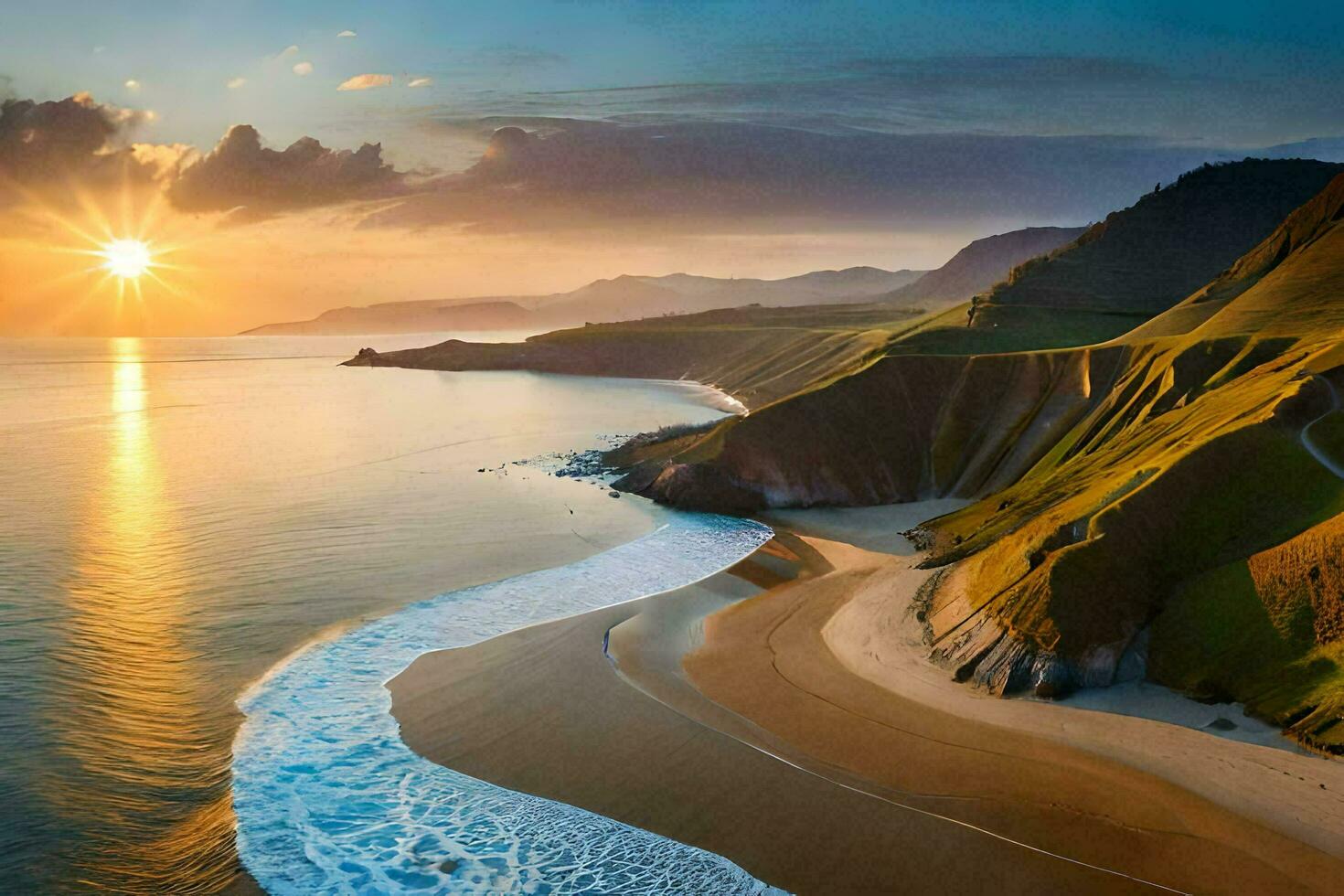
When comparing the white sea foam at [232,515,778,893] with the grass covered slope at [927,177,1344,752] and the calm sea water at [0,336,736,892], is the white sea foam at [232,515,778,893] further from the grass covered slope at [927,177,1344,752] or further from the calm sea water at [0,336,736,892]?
the grass covered slope at [927,177,1344,752]

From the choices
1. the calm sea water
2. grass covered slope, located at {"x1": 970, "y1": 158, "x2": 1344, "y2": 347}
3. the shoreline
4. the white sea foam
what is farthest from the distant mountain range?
the calm sea water

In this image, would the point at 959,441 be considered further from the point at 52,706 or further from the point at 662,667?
the point at 52,706

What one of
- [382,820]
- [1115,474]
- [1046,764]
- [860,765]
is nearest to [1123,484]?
[1115,474]

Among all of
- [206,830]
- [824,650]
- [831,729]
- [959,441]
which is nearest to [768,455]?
[959,441]

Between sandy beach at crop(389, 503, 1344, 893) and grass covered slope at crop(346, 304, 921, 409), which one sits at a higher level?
grass covered slope at crop(346, 304, 921, 409)

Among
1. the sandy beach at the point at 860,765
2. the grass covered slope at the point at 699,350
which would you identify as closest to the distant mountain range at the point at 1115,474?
the sandy beach at the point at 860,765

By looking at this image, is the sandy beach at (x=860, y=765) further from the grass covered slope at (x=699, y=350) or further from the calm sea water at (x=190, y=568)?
the grass covered slope at (x=699, y=350)
